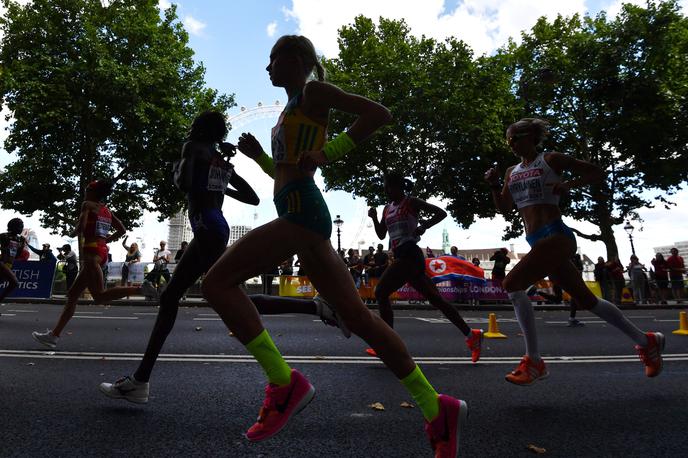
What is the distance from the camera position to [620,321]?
3926mm

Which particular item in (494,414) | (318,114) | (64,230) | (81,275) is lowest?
(494,414)

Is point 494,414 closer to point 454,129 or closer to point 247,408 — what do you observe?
point 247,408

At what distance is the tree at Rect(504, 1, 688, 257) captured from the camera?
22172mm

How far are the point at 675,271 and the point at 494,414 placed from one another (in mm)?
20191

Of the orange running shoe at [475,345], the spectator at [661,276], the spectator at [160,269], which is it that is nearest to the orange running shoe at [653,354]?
the orange running shoe at [475,345]

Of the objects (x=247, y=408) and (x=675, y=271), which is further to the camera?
(x=675, y=271)

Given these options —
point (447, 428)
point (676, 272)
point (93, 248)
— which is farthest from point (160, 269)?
point (676, 272)

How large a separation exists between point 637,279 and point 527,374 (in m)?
18.6

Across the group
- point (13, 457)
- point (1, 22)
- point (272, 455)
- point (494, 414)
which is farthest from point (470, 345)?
point (1, 22)

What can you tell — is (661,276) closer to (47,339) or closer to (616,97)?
(616,97)

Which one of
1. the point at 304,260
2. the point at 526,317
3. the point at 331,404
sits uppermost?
the point at 304,260

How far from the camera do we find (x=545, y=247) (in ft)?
12.4

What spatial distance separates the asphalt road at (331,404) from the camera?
232 centimetres

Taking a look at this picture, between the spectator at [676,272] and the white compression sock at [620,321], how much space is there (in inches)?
709
